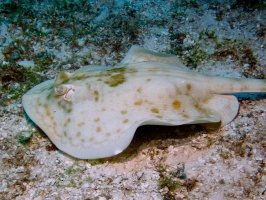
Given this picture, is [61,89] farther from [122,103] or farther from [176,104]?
[176,104]

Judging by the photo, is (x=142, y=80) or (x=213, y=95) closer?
(x=142, y=80)

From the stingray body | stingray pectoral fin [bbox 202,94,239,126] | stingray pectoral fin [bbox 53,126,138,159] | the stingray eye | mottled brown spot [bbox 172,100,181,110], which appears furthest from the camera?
stingray pectoral fin [bbox 202,94,239,126]

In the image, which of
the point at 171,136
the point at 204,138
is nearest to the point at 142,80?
the point at 171,136

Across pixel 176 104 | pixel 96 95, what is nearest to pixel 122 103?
pixel 96 95

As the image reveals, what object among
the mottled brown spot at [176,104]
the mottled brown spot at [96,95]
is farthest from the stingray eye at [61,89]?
the mottled brown spot at [176,104]

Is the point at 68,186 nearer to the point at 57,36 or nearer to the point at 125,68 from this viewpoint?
the point at 125,68

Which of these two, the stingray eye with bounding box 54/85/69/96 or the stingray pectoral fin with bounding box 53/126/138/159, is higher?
the stingray eye with bounding box 54/85/69/96

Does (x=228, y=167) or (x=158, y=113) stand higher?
(x=158, y=113)

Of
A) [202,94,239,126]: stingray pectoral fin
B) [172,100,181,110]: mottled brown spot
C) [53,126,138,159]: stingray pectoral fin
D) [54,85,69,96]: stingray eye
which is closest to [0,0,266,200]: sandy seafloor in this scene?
[202,94,239,126]: stingray pectoral fin

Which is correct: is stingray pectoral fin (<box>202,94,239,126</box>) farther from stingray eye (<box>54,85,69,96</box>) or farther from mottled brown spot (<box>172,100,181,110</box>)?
A: stingray eye (<box>54,85,69,96</box>)
